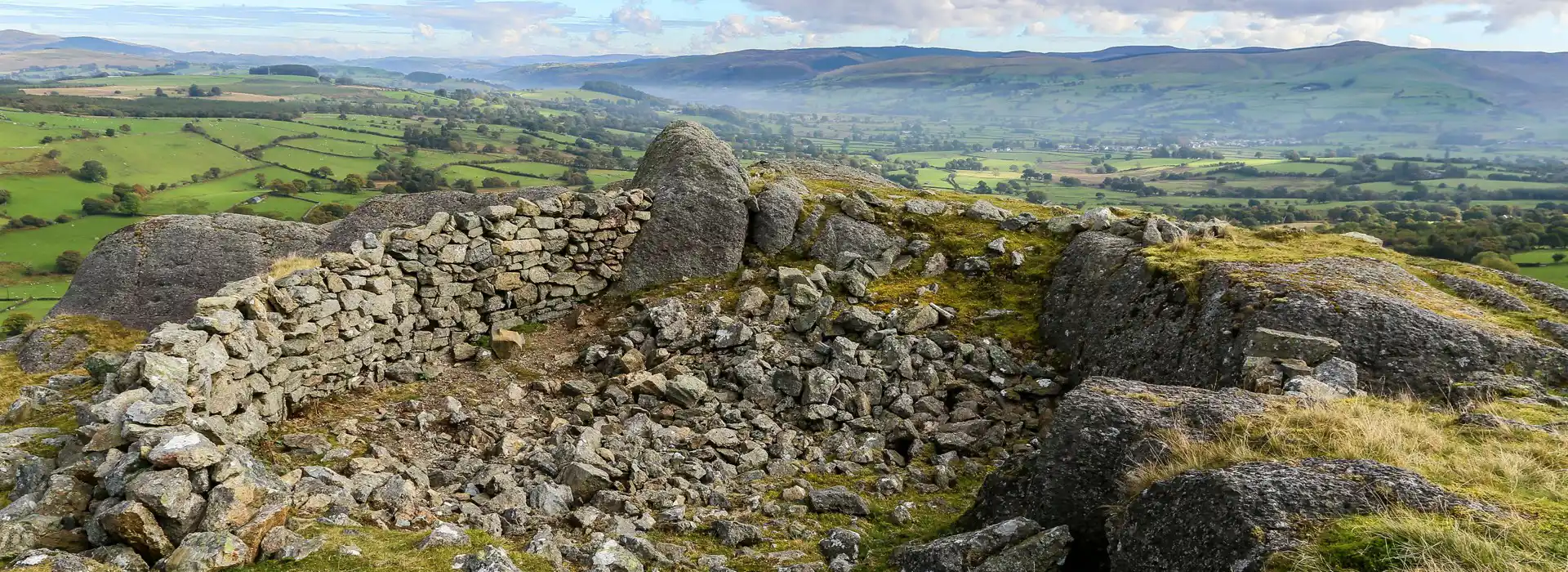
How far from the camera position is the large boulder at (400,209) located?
853 inches

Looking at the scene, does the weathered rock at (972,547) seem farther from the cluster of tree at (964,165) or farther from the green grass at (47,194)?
the cluster of tree at (964,165)

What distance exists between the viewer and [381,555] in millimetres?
8008

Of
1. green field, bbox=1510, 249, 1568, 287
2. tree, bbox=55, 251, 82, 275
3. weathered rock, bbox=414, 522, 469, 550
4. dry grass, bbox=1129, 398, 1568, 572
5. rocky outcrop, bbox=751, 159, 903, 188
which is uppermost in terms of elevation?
rocky outcrop, bbox=751, 159, 903, 188

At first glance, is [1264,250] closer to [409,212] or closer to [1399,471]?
[1399,471]

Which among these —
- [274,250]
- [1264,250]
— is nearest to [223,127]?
[274,250]

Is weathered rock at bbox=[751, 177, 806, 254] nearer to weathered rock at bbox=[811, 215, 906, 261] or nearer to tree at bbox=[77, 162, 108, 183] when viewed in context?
weathered rock at bbox=[811, 215, 906, 261]

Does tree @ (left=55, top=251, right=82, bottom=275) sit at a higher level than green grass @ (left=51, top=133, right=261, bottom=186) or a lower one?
lower

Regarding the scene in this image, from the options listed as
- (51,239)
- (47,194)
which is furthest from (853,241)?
(47,194)

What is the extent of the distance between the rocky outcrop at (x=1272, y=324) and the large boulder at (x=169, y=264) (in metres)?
19.5

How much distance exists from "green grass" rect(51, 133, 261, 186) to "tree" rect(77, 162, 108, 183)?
2.77 feet

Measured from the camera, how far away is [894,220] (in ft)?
69.8

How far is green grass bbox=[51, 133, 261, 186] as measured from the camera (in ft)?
317

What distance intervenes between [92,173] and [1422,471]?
120 meters

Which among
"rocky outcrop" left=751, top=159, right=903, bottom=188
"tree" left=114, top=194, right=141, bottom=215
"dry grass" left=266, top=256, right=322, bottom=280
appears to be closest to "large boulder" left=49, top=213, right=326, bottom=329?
"dry grass" left=266, top=256, right=322, bottom=280
